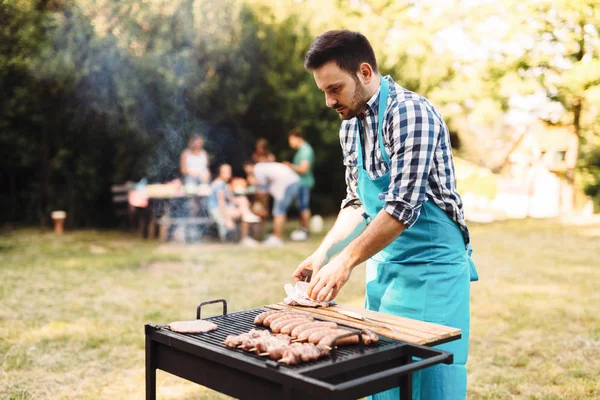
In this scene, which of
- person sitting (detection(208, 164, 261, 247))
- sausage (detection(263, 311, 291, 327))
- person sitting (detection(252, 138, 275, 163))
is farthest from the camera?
person sitting (detection(252, 138, 275, 163))

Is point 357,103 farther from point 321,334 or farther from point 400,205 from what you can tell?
point 321,334

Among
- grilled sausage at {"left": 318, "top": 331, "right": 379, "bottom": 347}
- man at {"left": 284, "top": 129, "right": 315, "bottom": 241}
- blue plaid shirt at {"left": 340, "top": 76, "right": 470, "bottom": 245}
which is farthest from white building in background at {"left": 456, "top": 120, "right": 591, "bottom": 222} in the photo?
grilled sausage at {"left": 318, "top": 331, "right": 379, "bottom": 347}

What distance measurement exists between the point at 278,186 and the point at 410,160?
913 cm

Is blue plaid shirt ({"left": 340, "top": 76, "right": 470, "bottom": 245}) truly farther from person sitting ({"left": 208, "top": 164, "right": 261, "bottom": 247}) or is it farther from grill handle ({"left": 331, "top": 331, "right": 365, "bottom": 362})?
person sitting ({"left": 208, "top": 164, "right": 261, "bottom": 247})

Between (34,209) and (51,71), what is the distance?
3.89 meters

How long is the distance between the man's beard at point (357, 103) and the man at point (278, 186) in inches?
337

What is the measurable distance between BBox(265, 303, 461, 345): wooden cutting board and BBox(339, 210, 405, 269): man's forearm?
0.86ft

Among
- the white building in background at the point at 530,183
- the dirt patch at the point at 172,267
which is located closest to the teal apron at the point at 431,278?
the dirt patch at the point at 172,267

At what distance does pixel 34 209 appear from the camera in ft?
46.0

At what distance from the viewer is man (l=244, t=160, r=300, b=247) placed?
1132cm

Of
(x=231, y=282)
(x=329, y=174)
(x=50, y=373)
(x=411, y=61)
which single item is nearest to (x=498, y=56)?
(x=411, y=61)

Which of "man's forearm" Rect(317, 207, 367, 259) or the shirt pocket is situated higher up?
the shirt pocket

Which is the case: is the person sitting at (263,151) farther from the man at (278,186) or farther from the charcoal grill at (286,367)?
the charcoal grill at (286,367)

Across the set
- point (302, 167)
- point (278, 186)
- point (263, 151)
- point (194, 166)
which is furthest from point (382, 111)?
point (194, 166)
